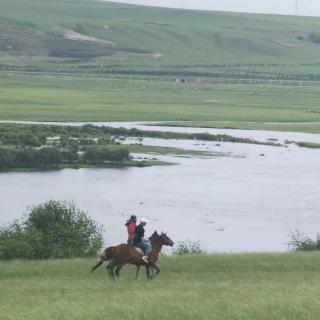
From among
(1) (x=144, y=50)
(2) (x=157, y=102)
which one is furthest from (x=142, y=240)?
(1) (x=144, y=50)

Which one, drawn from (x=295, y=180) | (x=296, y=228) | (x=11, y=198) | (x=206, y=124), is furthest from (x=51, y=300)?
(x=206, y=124)

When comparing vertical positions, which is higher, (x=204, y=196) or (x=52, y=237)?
(x=52, y=237)

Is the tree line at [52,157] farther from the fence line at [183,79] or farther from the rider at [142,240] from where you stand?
the fence line at [183,79]

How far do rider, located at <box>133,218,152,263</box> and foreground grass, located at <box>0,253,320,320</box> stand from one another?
0.49m

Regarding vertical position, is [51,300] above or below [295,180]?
above

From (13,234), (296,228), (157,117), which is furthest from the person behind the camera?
(157,117)

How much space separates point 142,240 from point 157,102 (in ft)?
268

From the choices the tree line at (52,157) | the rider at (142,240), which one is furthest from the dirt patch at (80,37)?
the rider at (142,240)

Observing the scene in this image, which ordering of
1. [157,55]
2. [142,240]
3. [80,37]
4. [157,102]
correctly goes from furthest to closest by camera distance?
[80,37], [157,55], [157,102], [142,240]

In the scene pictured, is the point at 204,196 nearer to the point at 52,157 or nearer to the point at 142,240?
the point at 52,157

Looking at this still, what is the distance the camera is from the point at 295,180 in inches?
2036

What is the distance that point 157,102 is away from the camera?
98.6 metres

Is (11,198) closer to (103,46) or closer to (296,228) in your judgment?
(296,228)

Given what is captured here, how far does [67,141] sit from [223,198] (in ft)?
64.3
